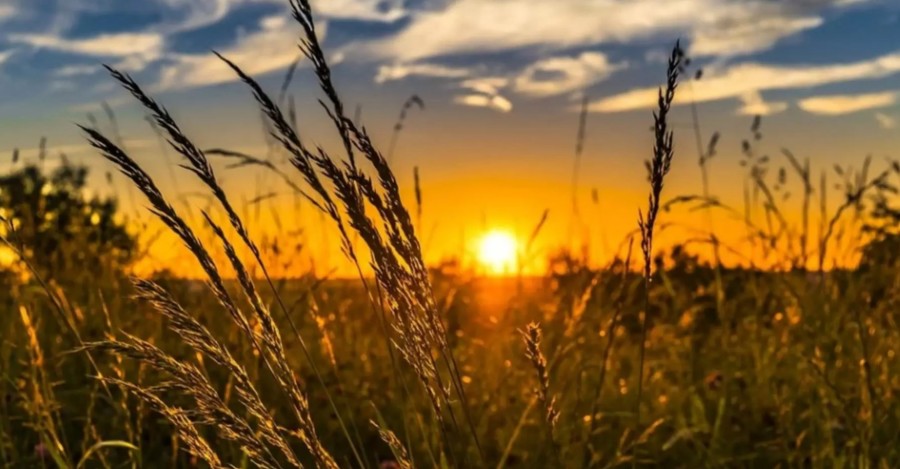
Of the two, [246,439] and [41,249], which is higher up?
[41,249]

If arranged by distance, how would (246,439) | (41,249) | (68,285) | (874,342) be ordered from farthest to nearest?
(41,249), (68,285), (874,342), (246,439)

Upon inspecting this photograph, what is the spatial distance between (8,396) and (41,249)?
2.72 meters

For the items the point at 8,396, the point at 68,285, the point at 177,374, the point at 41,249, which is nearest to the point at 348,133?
the point at 177,374

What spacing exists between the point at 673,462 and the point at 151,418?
1.87m

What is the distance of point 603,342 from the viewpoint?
13.9ft

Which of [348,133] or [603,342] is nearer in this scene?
[348,133]

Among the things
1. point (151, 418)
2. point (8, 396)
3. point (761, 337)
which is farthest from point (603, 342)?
point (8, 396)

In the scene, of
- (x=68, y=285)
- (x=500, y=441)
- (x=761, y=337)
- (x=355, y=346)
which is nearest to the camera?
(x=500, y=441)

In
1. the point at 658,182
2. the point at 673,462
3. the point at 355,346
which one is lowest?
the point at 673,462

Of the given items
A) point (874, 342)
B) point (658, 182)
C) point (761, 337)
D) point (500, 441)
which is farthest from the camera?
point (761, 337)

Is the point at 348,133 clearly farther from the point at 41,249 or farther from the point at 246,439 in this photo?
the point at 41,249

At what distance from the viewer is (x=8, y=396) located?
380cm

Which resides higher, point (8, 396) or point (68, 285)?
point (68, 285)

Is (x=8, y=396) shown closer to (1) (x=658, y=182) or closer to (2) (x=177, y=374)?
(2) (x=177, y=374)
